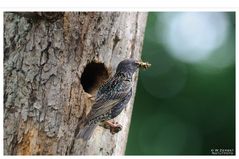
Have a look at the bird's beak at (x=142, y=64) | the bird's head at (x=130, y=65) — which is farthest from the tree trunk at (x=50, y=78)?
the bird's beak at (x=142, y=64)

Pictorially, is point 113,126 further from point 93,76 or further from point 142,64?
point 142,64

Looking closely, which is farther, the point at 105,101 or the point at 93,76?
the point at 93,76

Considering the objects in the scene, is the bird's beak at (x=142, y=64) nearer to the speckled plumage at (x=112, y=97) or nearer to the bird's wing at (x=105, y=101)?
the speckled plumage at (x=112, y=97)

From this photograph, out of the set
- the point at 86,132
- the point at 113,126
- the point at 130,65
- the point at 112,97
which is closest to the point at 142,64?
the point at 130,65

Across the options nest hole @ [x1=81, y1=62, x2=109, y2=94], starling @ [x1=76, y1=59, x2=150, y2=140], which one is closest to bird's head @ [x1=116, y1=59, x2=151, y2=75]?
starling @ [x1=76, y1=59, x2=150, y2=140]

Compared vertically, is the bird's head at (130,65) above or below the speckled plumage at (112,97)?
above

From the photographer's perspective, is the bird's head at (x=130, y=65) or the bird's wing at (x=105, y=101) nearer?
the bird's wing at (x=105, y=101)

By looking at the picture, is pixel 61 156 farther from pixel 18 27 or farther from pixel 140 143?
pixel 140 143

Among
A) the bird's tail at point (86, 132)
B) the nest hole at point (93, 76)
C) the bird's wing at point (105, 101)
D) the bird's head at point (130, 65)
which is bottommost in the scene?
the bird's tail at point (86, 132)
